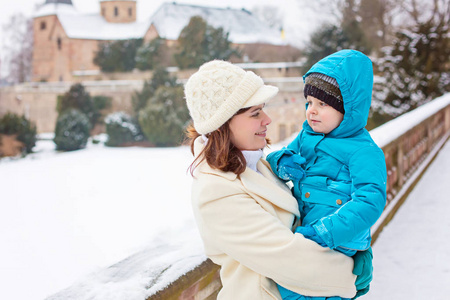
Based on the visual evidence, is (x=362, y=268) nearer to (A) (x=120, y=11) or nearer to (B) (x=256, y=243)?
(B) (x=256, y=243)

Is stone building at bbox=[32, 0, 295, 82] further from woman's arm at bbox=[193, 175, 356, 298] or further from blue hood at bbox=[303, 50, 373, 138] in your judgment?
woman's arm at bbox=[193, 175, 356, 298]

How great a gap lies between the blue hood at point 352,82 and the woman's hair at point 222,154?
0.96ft

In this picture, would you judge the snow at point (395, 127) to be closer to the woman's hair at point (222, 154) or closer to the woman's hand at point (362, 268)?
the woman's hand at point (362, 268)

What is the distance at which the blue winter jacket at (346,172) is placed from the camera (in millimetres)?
1349

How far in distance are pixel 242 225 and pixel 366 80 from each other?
586mm

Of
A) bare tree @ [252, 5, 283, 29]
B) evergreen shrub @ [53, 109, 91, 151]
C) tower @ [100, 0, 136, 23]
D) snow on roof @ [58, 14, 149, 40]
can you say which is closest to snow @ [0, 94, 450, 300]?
evergreen shrub @ [53, 109, 91, 151]

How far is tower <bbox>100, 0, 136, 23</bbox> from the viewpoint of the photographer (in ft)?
134

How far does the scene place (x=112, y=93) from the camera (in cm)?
3092

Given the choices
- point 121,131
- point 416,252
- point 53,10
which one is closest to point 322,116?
point 416,252

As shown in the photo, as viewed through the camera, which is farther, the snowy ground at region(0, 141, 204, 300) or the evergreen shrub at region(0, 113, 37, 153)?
the evergreen shrub at region(0, 113, 37, 153)

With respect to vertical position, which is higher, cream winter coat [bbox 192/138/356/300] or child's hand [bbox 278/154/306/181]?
child's hand [bbox 278/154/306/181]

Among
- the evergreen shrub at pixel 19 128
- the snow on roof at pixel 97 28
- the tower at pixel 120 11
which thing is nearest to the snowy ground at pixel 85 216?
the evergreen shrub at pixel 19 128

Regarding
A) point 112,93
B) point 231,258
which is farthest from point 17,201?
point 112,93

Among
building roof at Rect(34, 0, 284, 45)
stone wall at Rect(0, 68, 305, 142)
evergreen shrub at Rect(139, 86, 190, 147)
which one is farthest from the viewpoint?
building roof at Rect(34, 0, 284, 45)
